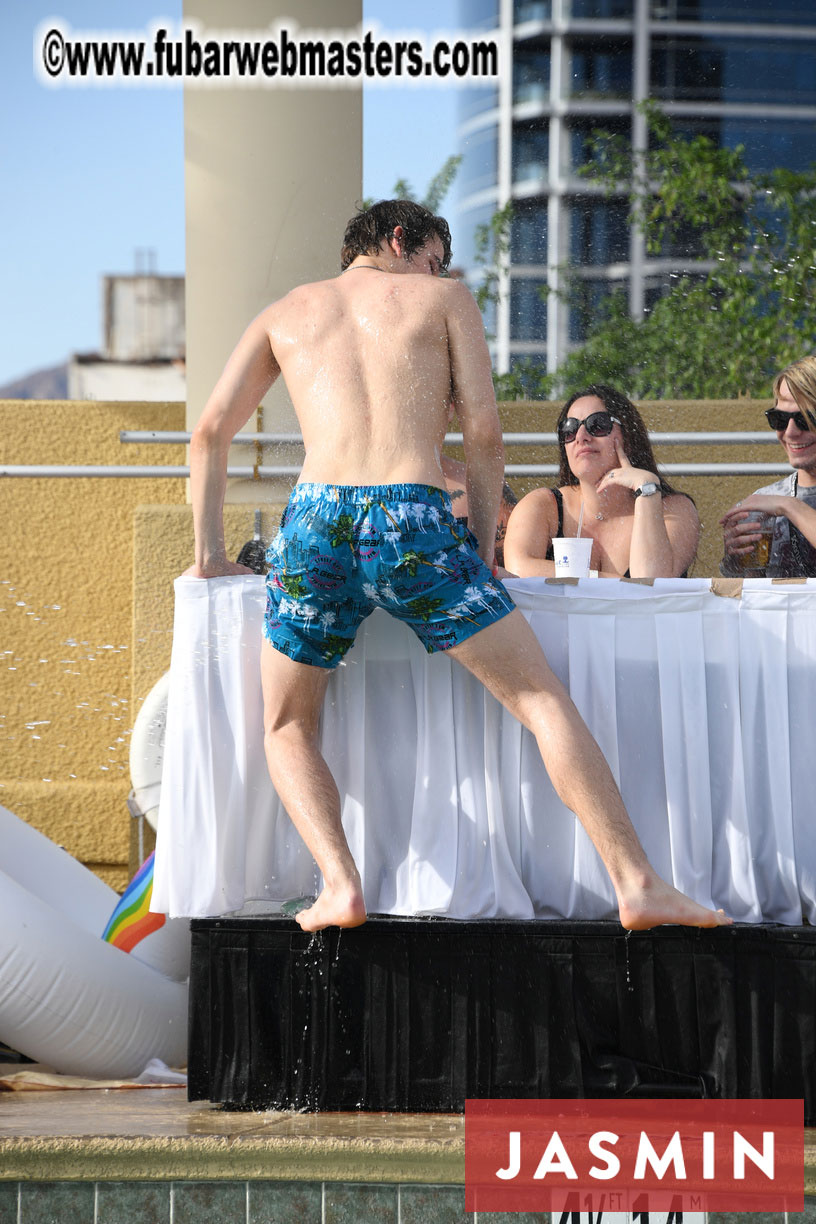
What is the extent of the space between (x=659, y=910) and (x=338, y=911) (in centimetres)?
54

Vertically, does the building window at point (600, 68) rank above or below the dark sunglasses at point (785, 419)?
above

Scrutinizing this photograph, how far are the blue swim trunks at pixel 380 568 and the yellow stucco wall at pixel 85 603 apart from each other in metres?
1.85

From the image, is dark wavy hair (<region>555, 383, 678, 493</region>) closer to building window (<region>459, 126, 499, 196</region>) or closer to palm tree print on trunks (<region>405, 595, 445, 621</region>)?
palm tree print on trunks (<region>405, 595, 445, 621</region>)

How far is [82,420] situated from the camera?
14.1 ft

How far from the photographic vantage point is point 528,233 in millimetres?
6750

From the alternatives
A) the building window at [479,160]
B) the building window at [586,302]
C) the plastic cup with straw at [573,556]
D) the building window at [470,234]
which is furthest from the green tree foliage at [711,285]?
the plastic cup with straw at [573,556]

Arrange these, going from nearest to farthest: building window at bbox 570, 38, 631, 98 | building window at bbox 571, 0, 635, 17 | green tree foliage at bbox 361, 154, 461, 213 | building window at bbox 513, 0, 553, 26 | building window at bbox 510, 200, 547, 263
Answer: green tree foliage at bbox 361, 154, 461, 213
building window at bbox 510, 200, 547, 263
building window at bbox 513, 0, 553, 26
building window at bbox 570, 38, 631, 98
building window at bbox 571, 0, 635, 17

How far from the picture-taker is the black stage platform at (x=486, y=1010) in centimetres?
221

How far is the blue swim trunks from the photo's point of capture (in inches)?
85.4

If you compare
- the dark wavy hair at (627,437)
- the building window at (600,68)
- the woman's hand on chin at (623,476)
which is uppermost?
the building window at (600,68)

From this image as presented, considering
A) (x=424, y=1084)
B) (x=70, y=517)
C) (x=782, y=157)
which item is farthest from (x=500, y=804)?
(x=782, y=157)

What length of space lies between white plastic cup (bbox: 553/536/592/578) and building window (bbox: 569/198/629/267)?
5430 mm

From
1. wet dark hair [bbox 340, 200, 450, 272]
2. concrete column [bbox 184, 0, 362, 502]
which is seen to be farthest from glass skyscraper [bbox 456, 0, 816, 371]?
wet dark hair [bbox 340, 200, 450, 272]

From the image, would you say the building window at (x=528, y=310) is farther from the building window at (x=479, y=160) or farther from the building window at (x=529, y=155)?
the building window at (x=529, y=155)
